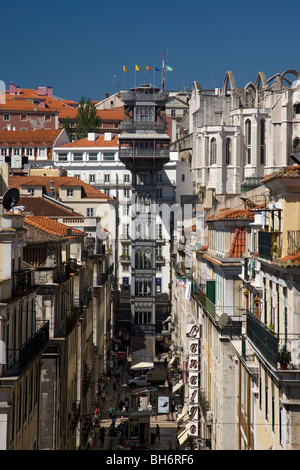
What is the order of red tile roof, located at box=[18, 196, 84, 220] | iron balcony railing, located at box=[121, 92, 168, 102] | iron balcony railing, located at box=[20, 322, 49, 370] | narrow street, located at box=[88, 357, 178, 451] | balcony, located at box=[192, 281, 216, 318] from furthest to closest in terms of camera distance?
iron balcony railing, located at box=[121, 92, 168, 102] < red tile roof, located at box=[18, 196, 84, 220] < narrow street, located at box=[88, 357, 178, 451] < balcony, located at box=[192, 281, 216, 318] < iron balcony railing, located at box=[20, 322, 49, 370]

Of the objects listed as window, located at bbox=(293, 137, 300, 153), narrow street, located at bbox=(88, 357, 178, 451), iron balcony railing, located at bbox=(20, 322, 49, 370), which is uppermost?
window, located at bbox=(293, 137, 300, 153)

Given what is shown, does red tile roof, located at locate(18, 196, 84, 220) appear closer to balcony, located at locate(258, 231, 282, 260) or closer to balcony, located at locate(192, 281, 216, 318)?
balcony, located at locate(192, 281, 216, 318)

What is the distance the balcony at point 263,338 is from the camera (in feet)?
84.7

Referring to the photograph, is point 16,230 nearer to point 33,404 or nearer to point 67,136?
point 33,404

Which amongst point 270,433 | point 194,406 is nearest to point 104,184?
point 194,406

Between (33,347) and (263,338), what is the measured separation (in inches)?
346

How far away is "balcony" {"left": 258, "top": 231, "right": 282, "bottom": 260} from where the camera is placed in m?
26.9

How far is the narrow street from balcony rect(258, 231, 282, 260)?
27316mm

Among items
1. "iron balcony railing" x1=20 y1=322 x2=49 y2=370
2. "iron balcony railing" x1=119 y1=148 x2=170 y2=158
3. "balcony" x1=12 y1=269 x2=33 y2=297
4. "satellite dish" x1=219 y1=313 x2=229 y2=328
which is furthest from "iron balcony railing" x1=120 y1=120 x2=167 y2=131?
"balcony" x1=12 y1=269 x2=33 y2=297

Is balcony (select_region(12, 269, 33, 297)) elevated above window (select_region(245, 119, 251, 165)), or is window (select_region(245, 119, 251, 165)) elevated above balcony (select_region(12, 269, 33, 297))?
window (select_region(245, 119, 251, 165))

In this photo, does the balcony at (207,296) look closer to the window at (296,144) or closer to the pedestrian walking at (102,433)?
the pedestrian walking at (102,433)

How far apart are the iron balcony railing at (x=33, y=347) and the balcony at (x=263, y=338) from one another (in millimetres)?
7461

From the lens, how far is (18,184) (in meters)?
91.1

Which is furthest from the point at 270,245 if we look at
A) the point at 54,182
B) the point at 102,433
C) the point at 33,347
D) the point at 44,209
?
the point at 54,182
